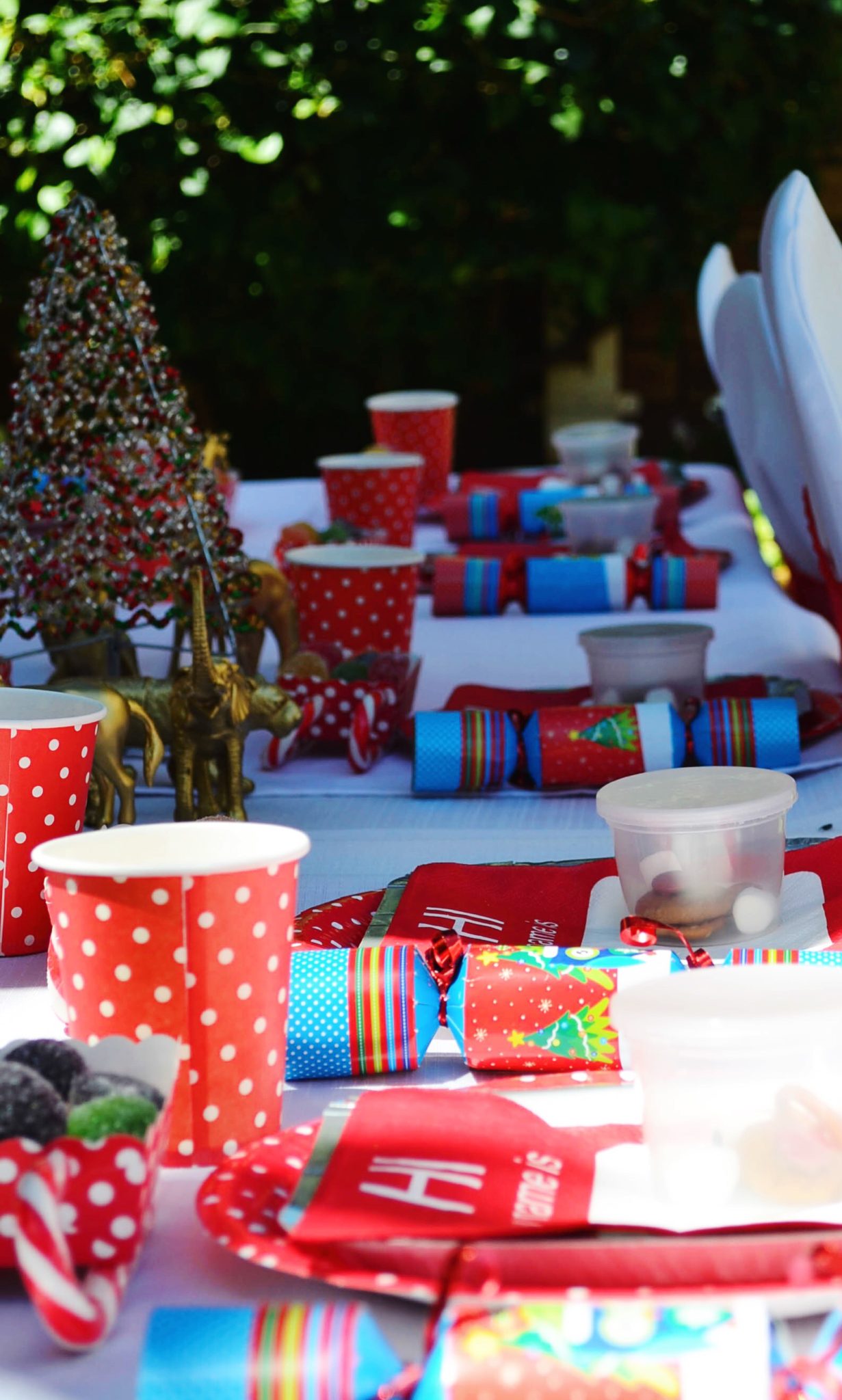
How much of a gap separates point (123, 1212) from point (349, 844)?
541 mm

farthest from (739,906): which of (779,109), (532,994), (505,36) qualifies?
(779,109)

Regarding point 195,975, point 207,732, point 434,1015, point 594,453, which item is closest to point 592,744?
point 207,732

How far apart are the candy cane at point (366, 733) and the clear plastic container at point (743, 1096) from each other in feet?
2.38

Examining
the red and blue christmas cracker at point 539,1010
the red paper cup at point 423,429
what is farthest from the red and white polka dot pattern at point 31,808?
the red paper cup at point 423,429

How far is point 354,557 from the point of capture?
4.72ft

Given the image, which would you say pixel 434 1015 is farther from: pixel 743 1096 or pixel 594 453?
pixel 594 453

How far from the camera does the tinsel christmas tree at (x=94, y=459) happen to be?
109 cm

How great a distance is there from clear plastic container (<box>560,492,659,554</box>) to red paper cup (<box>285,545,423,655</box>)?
1.72 feet

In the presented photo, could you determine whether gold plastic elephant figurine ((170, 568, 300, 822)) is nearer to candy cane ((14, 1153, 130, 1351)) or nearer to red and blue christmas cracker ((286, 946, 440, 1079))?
red and blue christmas cracker ((286, 946, 440, 1079))

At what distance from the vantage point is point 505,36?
4332 mm

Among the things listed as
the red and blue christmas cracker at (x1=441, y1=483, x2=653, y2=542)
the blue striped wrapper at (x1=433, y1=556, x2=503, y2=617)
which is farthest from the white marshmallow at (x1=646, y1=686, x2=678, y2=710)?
the red and blue christmas cracker at (x1=441, y1=483, x2=653, y2=542)

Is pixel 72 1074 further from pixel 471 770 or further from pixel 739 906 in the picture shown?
pixel 471 770

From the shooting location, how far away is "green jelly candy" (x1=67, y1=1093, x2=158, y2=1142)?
18.6 inches

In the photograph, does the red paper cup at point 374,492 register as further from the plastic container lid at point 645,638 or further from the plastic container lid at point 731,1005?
the plastic container lid at point 731,1005
